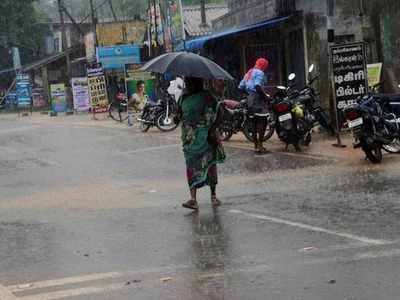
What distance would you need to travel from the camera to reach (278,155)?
44.3ft

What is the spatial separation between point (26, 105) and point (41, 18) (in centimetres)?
1539

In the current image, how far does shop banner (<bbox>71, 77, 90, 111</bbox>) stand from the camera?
35594 millimetres

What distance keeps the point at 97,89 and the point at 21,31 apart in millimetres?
24380

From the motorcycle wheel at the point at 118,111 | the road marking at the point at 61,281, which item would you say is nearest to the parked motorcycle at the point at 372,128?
the road marking at the point at 61,281

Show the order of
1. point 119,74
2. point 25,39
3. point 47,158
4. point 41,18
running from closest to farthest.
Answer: point 47,158, point 119,74, point 25,39, point 41,18

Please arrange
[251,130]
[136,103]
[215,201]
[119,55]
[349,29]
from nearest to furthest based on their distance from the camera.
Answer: [215,201], [251,130], [349,29], [136,103], [119,55]

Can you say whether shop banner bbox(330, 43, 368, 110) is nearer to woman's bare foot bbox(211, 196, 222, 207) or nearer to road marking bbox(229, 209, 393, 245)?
woman's bare foot bbox(211, 196, 222, 207)

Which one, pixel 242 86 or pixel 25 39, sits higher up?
pixel 25 39

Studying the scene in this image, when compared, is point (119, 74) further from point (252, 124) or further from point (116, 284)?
point (116, 284)

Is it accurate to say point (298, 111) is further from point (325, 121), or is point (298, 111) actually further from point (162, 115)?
point (162, 115)

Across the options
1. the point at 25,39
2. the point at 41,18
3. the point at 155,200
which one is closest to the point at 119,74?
the point at 25,39

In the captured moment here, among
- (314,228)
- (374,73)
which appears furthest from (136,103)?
(314,228)

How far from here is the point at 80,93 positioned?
36250 mm

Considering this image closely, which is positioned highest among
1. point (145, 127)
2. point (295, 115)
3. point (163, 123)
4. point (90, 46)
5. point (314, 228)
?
point (90, 46)
